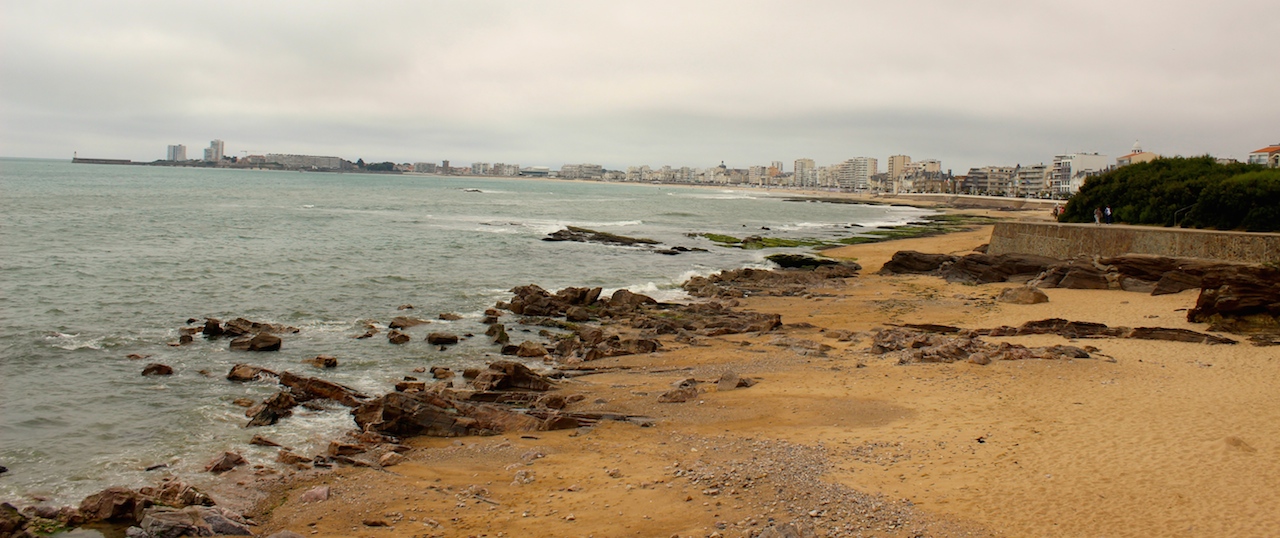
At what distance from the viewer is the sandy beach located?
30.3ft

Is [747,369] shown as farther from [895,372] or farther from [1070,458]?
[1070,458]

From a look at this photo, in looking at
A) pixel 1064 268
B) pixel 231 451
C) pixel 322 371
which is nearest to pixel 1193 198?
pixel 1064 268

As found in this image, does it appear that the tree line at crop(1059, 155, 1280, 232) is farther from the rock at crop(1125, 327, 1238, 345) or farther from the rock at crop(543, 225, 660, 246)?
the rock at crop(543, 225, 660, 246)

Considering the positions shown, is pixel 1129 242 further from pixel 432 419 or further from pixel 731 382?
pixel 432 419

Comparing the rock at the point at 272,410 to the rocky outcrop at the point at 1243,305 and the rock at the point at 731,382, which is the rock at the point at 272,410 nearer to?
the rock at the point at 731,382

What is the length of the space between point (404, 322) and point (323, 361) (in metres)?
5.14

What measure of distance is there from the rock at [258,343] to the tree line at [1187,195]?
1434 inches

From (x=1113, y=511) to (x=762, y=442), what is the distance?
4702 millimetres

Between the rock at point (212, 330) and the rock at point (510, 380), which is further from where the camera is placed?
the rock at point (212, 330)

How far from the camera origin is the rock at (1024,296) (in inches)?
1000

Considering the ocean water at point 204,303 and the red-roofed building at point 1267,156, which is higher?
the red-roofed building at point 1267,156

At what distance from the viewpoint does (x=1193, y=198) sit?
37.9m

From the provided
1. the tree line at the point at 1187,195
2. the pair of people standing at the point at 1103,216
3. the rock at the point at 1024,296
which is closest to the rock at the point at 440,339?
the rock at the point at 1024,296

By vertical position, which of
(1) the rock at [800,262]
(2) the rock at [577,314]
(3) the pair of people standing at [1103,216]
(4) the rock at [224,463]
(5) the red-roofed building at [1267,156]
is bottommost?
(4) the rock at [224,463]
